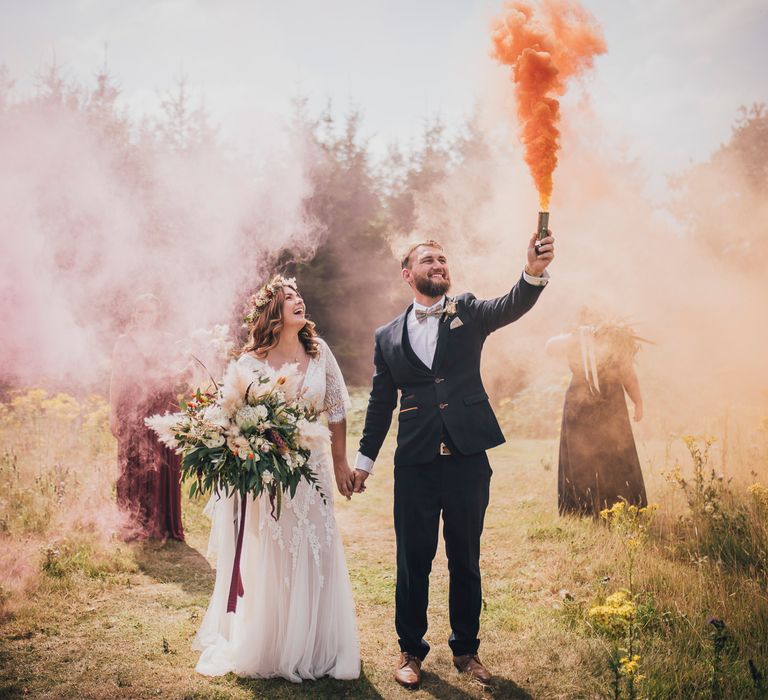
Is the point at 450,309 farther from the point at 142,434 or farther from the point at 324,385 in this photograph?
the point at 142,434

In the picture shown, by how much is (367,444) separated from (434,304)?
41.9 inches

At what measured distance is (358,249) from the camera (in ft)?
69.3

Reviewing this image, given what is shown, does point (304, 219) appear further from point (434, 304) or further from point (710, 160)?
point (434, 304)

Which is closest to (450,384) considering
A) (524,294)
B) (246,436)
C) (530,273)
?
(524,294)

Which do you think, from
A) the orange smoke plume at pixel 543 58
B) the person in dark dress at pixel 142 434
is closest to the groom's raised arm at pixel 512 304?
the orange smoke plume at pixel 543 58

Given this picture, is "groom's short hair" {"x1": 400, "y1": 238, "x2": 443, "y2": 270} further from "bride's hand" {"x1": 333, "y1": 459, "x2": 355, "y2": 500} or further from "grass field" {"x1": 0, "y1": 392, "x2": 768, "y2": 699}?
"grass field" {"x1": 0, "y1": 392, "x2": 768, "y2": 699}

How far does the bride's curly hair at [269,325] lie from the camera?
4137 millimetres

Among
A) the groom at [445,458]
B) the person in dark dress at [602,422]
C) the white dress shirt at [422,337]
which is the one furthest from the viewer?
the person in dark dress at [602,422]

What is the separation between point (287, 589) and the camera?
3.79 m

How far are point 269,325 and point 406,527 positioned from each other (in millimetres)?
1680

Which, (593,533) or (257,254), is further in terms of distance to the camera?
(257,254)

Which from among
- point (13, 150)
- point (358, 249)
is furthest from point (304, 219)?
point (13, 150)

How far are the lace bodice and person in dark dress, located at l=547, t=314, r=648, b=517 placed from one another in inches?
123

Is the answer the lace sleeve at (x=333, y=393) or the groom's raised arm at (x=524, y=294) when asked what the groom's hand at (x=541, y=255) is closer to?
the groom's raised arm at (x=524, y=294)
